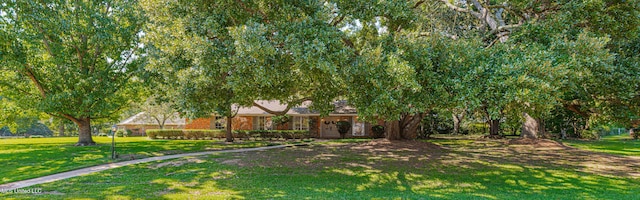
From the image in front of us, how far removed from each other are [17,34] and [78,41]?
293 centimetres

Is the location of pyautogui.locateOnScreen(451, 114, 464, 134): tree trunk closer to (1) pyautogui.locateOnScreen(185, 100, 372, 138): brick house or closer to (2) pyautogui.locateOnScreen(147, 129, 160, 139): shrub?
(1) pyautogui.locateOnScreen(185, 100, 372, 138): brick house

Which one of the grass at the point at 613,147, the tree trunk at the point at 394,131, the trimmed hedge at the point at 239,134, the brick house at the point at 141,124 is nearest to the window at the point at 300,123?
the trimmed hedge at the point at 239,134

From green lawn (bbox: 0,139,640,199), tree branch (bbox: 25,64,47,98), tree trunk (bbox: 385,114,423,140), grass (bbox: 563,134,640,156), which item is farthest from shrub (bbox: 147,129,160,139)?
grass (bbox: 563,134,640,156)

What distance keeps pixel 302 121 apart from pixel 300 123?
0.24 metres

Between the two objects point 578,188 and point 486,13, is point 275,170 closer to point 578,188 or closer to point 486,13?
point 578,188

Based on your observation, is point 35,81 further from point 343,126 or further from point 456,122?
point 456,122

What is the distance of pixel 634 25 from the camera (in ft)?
34.1

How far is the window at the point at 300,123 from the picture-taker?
96.6 feet

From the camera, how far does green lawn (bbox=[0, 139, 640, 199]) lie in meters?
8.11

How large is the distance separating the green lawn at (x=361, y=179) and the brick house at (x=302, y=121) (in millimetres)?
13992

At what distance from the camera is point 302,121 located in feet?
97.1

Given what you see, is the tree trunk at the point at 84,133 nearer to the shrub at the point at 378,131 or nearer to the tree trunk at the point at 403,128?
the tree trunk at the point at 403,128

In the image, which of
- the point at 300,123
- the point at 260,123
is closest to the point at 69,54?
the point at 260,123

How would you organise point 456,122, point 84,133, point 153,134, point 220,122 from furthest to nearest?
point 456,122 < point 220,122 < point 153,134 < point 84,133
